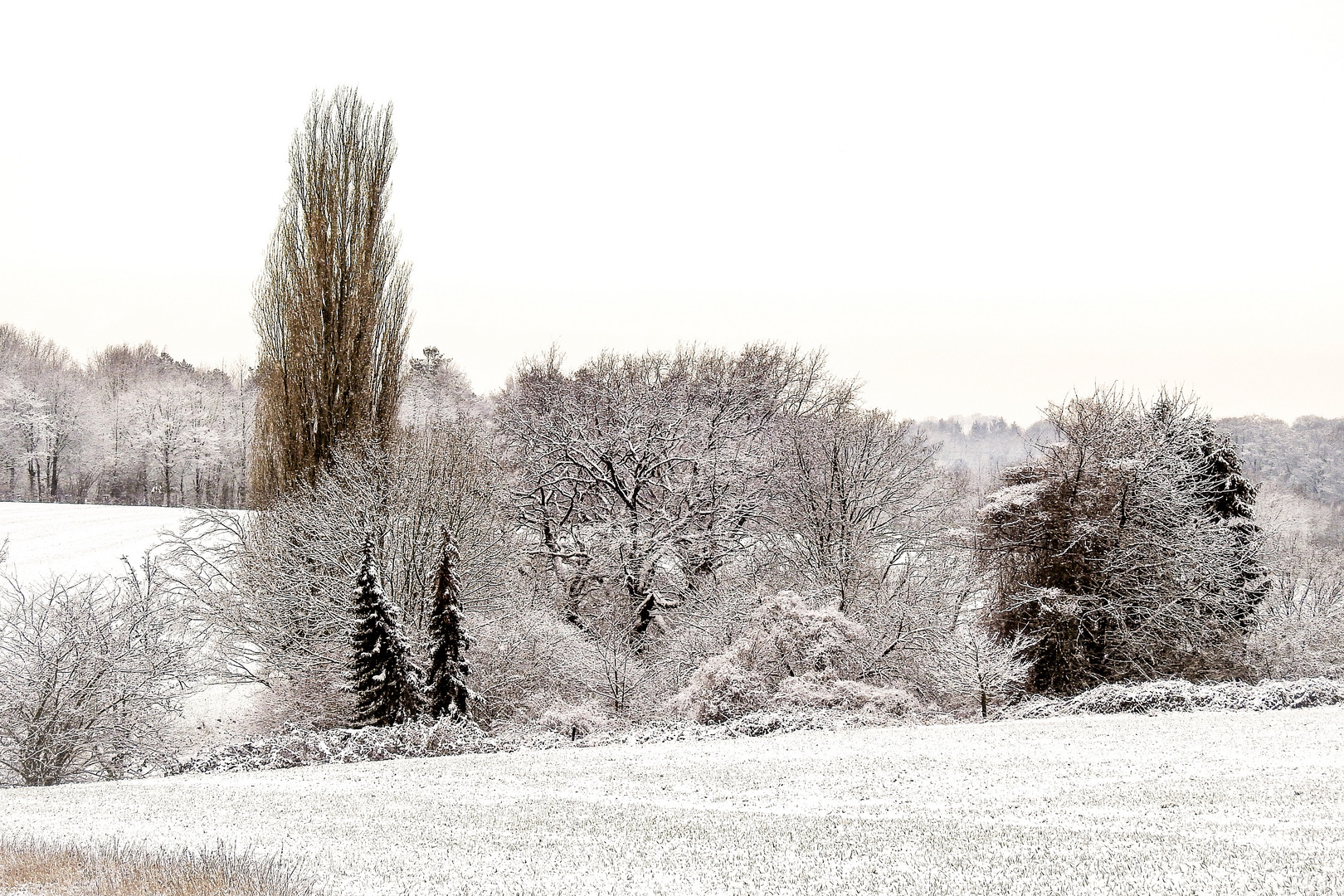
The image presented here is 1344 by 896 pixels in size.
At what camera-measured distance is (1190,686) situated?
61.8 feet

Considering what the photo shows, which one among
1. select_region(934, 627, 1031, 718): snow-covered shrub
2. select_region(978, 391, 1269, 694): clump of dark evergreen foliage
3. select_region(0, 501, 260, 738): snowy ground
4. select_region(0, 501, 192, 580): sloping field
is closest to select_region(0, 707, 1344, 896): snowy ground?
select_region(934, 627, 1031, 718): snow-covered shrub

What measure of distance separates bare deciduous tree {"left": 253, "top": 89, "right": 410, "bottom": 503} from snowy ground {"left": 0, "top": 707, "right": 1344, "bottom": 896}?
1397 cm

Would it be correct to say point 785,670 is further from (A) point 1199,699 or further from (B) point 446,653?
(A) point 1199,699

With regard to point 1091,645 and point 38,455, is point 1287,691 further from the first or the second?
point 38,455

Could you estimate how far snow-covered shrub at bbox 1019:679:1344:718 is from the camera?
699 inches

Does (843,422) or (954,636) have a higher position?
(843,422)

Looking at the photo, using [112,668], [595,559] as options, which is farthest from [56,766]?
[595,559]

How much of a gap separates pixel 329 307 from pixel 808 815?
2274cm

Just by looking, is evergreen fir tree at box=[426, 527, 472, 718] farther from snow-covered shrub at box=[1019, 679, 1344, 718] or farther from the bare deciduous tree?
snow-covered shrub at box=[1019, 679, 1344, 718]

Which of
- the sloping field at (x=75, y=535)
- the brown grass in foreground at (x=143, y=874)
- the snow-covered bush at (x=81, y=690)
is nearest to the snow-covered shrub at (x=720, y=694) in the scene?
the snow-covered bush at (x=81, y=690)

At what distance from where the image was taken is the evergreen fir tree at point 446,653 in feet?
70.1

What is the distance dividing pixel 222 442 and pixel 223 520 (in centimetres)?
5106

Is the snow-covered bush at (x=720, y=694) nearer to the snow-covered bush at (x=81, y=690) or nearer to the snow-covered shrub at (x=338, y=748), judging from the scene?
the snow-covered shrub at (x=338, y=748)

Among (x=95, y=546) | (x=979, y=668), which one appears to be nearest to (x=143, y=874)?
(x=979, y=668)
